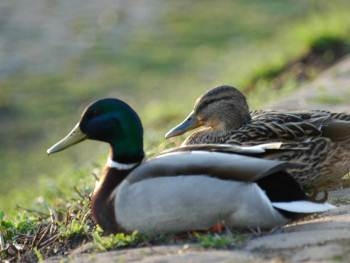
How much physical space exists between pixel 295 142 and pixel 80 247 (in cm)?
174

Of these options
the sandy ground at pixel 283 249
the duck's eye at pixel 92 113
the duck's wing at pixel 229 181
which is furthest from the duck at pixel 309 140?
the duck's eye at pixel 92 113

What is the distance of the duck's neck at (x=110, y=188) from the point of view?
6.59 meters

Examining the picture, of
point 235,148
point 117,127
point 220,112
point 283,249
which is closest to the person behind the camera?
point 283,249

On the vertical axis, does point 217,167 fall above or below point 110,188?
above

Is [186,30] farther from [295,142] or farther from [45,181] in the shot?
[295,142]

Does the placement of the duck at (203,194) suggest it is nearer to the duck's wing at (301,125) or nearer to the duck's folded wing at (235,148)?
the duck's folded wing at (235,148)

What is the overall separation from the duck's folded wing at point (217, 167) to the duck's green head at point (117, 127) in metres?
0.31

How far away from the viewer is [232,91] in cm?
866

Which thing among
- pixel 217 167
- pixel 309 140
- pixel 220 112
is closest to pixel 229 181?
pixel 217 167

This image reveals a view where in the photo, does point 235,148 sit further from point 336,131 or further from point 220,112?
point 220,112

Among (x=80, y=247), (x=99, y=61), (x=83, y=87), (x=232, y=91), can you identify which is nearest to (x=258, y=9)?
(x=99, y=61)

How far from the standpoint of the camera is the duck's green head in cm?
683

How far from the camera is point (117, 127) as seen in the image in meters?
6.95

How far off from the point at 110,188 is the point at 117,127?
0.44 m
